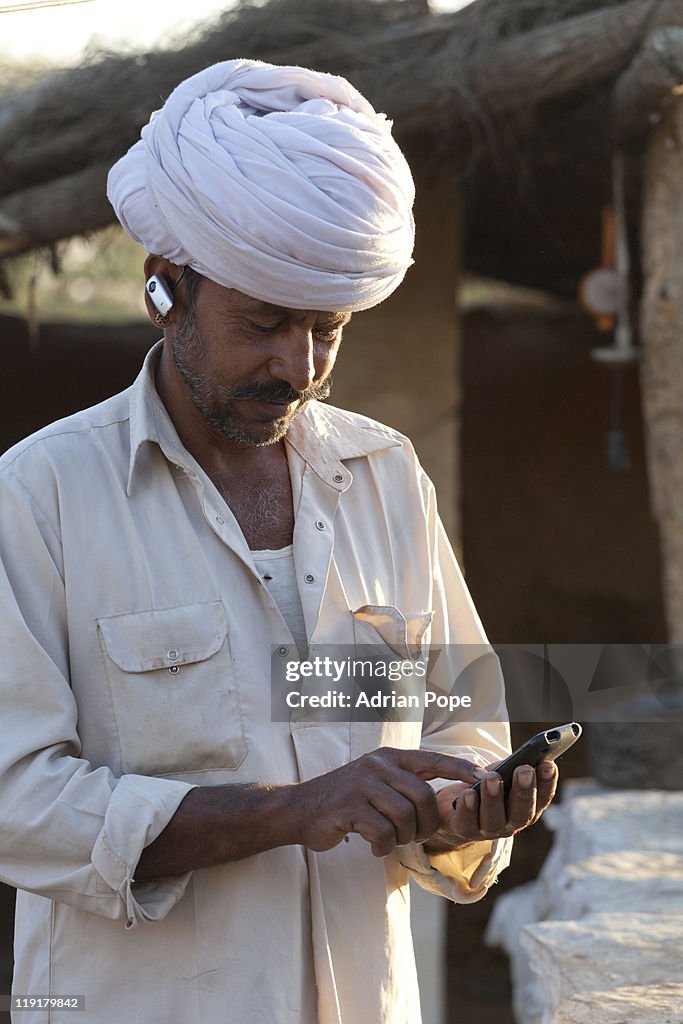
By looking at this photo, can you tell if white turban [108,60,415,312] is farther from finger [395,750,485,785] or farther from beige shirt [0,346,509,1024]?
finger [395,750,485,785]

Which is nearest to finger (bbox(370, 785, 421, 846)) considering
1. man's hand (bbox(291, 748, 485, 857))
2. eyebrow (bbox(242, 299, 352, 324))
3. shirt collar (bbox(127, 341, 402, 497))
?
man's hand (bbox(291, 748, 485, 857))

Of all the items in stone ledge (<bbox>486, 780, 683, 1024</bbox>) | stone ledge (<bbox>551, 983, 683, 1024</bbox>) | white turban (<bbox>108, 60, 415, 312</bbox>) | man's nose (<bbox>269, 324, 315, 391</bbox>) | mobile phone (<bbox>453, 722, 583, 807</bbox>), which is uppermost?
white turban (<bbox>108, 60, 415, 312</bbox>)

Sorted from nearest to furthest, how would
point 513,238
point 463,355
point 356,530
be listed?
point 356,530, point 513,238, point 463,355

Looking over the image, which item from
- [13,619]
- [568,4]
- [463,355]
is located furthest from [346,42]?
[463,355]

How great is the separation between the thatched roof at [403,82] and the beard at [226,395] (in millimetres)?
1368

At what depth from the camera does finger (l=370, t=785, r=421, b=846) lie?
53.0 inches

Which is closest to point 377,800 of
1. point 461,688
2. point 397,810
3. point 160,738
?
point 397,810

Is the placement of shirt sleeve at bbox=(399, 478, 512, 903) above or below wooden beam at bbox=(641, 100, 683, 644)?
above

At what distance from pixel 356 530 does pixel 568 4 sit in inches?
75.3

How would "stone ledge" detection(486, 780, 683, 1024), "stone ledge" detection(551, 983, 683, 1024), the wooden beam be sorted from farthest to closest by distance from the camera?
the wooden beam, "stone ledge" detection(486, 780, 683, 1024), "stone ledge" detection(551, 983, 683, 1024)

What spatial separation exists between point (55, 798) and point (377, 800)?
1.11ft

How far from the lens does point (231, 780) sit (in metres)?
1.47

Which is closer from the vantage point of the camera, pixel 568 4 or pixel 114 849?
pixel 114 849

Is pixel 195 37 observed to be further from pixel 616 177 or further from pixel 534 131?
pixel 616 177
